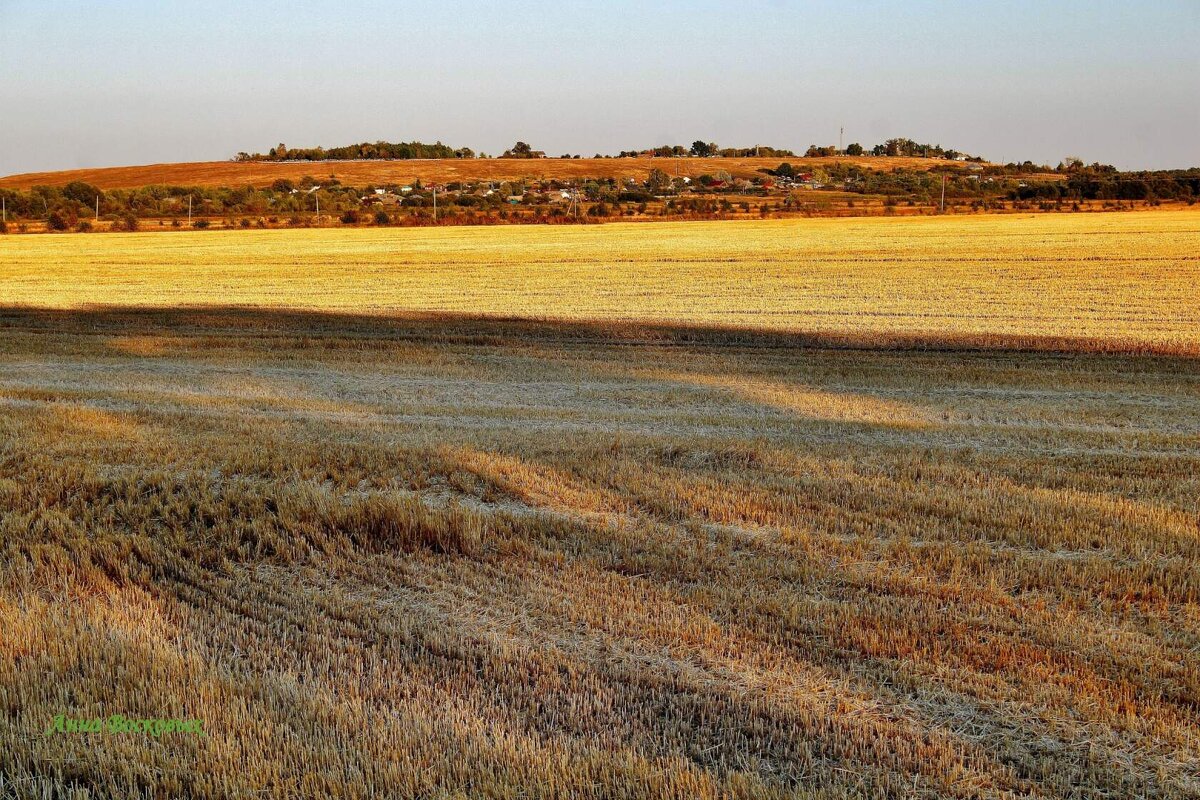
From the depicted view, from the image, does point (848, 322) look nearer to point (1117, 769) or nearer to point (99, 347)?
point (99, 347)

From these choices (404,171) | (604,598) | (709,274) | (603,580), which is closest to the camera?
(604,598)

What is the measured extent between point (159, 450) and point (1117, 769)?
7523 mm

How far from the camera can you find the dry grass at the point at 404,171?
278 ft

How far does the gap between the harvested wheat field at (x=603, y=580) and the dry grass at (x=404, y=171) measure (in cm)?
7309

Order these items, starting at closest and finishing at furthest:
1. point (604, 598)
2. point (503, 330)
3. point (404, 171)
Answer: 1. point (604, 598)
2. point (503, 330)
3. point (404, 171)

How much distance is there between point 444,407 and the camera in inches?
473

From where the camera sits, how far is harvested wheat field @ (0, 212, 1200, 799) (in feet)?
13.0

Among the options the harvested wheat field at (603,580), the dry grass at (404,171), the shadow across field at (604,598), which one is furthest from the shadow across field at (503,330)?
the dry grass at (404,171)

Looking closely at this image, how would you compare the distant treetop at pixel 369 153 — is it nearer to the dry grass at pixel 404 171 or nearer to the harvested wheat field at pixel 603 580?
the dry grass at pixel 404 171

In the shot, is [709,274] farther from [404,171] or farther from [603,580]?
[404,171]

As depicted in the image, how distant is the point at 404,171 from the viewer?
89.9m

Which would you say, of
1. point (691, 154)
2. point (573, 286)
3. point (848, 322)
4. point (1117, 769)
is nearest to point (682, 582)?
point (1117, 769)

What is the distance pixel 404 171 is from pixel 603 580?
8812cm

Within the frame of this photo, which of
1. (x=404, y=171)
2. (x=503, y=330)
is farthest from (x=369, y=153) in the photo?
(x=503, y=330)
